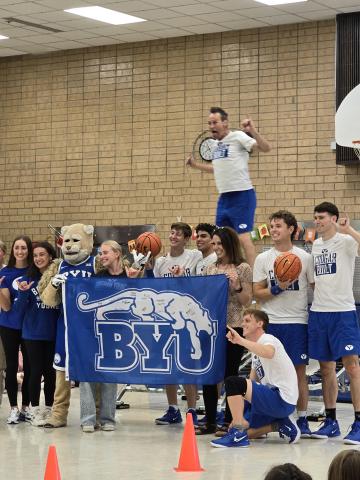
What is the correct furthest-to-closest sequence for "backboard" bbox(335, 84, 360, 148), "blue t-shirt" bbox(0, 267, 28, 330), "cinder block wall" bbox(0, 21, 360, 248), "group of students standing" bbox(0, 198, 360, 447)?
"cinder block wall" bbox(0, 21, 360, 248), "backboard" bbox(335, 84, 360, 148), "blue t-shirt" bbox(0, 267, 28, 330), "group of students standing" bbox(0, 198, 360, 447)

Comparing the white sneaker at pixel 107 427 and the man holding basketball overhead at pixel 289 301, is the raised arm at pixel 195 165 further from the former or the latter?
the white sneaker at pixel 107 427

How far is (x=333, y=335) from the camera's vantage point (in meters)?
8.73

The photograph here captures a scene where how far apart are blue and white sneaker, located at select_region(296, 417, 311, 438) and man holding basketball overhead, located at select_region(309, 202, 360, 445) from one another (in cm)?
8

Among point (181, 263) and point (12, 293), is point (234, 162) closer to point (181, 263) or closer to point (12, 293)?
point (181, 263)

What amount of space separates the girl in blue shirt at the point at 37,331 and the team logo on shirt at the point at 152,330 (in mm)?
398

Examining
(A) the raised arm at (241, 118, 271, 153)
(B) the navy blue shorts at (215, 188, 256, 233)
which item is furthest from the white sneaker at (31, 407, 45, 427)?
(A) the raised arm at (241, 118, 271, 153)

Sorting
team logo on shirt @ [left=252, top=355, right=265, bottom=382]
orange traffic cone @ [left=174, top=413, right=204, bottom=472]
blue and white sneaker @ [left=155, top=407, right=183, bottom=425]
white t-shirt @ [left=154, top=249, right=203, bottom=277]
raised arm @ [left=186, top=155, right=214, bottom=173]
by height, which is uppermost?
raised arm @ [left=186, top=155, right=214, bottom=173]

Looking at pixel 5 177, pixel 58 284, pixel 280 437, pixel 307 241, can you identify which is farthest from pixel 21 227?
pixel 280 437

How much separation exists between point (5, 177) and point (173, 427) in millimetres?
9545

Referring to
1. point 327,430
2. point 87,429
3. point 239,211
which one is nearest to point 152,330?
point 87,429

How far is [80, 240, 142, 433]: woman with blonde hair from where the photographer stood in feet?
30.6

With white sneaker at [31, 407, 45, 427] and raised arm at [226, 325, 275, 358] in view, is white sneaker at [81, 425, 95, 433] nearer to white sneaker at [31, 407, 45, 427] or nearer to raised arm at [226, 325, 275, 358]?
white sneaker at [31, 407, 45, 427]

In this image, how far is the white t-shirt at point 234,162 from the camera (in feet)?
35.3

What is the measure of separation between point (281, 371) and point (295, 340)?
1.71 feet
